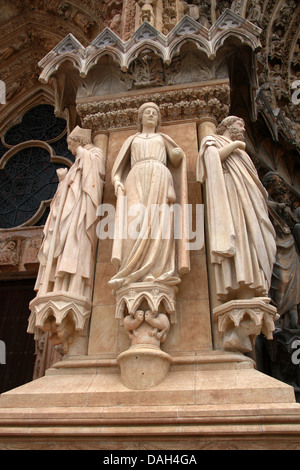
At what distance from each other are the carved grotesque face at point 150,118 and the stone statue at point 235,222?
29.0 inches

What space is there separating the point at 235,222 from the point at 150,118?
5.77 ft

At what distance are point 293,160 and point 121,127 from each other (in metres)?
3.99

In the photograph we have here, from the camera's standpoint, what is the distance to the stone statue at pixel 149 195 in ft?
14.1

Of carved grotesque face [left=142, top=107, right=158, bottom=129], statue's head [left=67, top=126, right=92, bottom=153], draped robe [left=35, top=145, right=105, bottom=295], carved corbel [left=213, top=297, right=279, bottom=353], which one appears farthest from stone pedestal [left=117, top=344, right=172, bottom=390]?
statue's head [left=67, top=126, right=92, bottom=153]

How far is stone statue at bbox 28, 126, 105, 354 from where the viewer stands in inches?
174

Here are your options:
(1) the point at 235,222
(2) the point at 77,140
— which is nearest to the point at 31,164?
(2) the point at 77,140

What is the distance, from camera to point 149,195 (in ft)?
15.4

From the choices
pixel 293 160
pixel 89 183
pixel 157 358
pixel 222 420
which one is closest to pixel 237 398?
pixel 222 420

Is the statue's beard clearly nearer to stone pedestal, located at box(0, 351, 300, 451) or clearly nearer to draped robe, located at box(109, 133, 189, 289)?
draped robe, located at box(109, 133, 189, 289)

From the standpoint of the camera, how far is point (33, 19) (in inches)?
444

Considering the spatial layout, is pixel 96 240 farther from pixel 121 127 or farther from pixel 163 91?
pixel 163 91

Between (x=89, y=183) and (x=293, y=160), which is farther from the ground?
(x=293, y=160)

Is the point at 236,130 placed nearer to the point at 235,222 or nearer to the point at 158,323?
the point at 235,222
